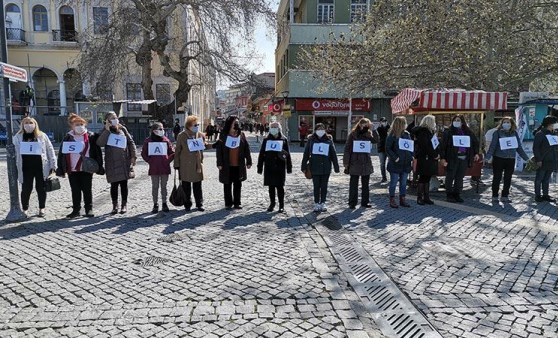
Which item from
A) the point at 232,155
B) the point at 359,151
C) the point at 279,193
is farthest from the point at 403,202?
the point at 232,155

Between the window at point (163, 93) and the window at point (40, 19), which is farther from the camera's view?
the window at point (163, 93)

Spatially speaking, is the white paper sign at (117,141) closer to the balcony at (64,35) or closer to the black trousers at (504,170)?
the black trousers at (504,170)

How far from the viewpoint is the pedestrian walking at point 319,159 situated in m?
7.95

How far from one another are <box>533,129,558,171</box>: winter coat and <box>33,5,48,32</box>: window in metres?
38.5

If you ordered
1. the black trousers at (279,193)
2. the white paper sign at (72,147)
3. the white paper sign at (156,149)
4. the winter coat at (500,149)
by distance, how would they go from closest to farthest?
the white paper sign at (72,147)
the white paper sign at (156,149)
the black trousers at (279,193)
the winter coat at (500,149)

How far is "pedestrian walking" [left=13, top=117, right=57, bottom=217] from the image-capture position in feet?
24.5

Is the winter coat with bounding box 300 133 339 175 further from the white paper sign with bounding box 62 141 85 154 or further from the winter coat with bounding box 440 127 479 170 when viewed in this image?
the white paper sign with bounding box 62 141 85 154

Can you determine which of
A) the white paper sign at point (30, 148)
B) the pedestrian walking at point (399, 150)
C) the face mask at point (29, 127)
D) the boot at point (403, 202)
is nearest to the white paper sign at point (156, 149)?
the white paper sign at point (30, 148)

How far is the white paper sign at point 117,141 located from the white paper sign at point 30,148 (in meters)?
1.25

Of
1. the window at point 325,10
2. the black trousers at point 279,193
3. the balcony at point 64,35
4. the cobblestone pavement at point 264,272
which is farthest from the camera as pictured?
the balcony at point 64,35

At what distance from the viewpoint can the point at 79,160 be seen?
752cm

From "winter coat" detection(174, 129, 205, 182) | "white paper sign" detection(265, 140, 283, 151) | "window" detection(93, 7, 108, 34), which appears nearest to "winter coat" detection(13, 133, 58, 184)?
"winter coat" detection(174, 129, 205, 182)

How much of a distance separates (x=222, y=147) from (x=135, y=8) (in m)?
19.3

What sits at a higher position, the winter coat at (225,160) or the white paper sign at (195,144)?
the white paper sign at (195,144)
